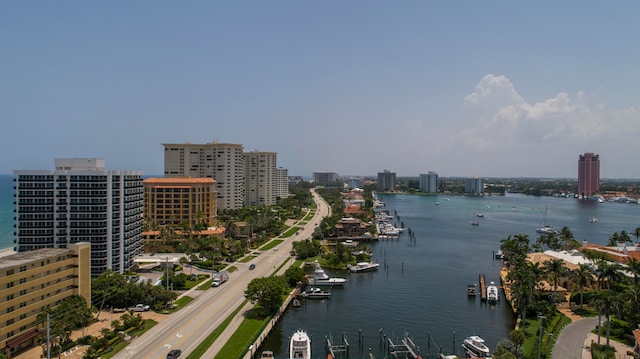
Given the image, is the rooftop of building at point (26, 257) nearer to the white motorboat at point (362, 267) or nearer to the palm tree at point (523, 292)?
the white motorboat at point (362, 267)

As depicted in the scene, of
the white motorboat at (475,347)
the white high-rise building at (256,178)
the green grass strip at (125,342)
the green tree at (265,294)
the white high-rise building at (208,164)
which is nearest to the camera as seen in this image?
the green grass strip at (125,342)

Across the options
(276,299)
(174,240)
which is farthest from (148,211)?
(276,299)

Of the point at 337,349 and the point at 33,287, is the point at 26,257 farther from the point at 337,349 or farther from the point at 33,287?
the point at 337,349

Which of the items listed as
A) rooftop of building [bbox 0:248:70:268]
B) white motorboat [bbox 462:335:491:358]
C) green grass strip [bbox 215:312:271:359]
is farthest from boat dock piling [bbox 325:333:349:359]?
rooftop of building [bbox 0:248:70:268]

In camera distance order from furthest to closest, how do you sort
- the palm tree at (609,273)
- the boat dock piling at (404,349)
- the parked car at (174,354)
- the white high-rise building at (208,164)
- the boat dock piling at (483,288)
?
the white high-rise building at (208,164) → the boat dock piling at (483,288) → the palm tree at (609,273) → the boat dock piling at (404,349) → the parked car at (174,354)

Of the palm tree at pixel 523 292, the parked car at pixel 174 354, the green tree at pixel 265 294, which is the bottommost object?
the parked car at pixel 174 354

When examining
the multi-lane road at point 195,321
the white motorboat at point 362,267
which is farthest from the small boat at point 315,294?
the white motorboat at point 362,267

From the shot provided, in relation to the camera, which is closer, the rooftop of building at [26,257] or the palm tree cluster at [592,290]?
the rooftop of building at [26,257]
